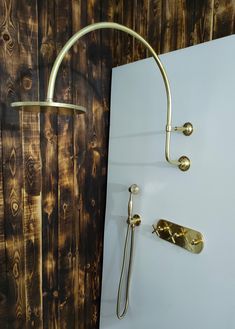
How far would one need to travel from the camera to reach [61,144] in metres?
1.30

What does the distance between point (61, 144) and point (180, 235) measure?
28.1 inches

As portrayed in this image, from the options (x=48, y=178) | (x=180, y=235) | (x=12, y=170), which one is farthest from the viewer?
(x=48, y=178)

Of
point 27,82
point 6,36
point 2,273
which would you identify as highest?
point 6,36

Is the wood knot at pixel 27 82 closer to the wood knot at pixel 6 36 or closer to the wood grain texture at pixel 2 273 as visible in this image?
the wood knot at pixel 6 36

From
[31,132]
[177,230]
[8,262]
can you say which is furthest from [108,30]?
[8,262]

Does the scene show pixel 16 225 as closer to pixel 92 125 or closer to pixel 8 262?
pixel 8 262

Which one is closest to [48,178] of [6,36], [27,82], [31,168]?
[31,168]

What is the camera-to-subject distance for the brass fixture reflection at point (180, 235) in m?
0.99

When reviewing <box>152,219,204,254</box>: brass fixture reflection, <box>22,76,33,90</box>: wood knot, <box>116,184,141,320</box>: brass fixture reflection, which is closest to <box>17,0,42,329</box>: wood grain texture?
<box>22,76,33,90</box>: wood knot

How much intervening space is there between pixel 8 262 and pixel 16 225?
0.57 feet

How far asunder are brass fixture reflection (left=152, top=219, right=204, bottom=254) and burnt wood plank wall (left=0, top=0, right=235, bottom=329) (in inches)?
18.2

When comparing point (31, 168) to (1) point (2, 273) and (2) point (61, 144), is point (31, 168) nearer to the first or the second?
(2) point (61, 144)

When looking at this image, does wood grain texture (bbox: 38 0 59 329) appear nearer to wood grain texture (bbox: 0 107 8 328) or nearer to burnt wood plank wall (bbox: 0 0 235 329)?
burnt wood plank wall (bbox: 0 0 235 329)

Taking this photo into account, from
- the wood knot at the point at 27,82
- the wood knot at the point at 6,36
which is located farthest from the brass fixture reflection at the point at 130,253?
the wood knot at the point at 6,36
